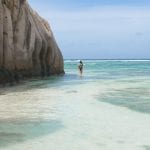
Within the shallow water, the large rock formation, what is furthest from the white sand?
the large rock formation

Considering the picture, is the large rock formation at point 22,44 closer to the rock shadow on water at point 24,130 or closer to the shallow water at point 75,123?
the shallow water at point 75,123

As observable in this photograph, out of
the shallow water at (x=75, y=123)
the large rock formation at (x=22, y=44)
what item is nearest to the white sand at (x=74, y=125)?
the shallow water at (x=75, y=123)

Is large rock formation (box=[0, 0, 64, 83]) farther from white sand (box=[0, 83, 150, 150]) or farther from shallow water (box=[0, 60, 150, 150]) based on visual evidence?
white sand (box=[0, 83, 150, 150])

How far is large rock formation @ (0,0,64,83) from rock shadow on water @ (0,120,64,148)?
13795 mm

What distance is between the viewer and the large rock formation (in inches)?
1091

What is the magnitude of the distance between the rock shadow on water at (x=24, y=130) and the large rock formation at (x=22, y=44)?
45.3 feet

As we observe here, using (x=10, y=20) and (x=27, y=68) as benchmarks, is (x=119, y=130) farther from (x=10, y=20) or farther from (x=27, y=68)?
(x=27, y=68)

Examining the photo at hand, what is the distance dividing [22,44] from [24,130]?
19.9 meters

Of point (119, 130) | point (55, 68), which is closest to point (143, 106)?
point (119, 130)

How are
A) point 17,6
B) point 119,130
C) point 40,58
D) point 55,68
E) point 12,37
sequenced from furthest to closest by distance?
point 55,68, point 40,58, point 17,6, point 12,37, point 119,130

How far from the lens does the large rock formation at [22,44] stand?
27703 millimetres

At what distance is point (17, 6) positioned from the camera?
102 feet

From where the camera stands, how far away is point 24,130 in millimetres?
11312

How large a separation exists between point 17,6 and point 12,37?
11.1ft
